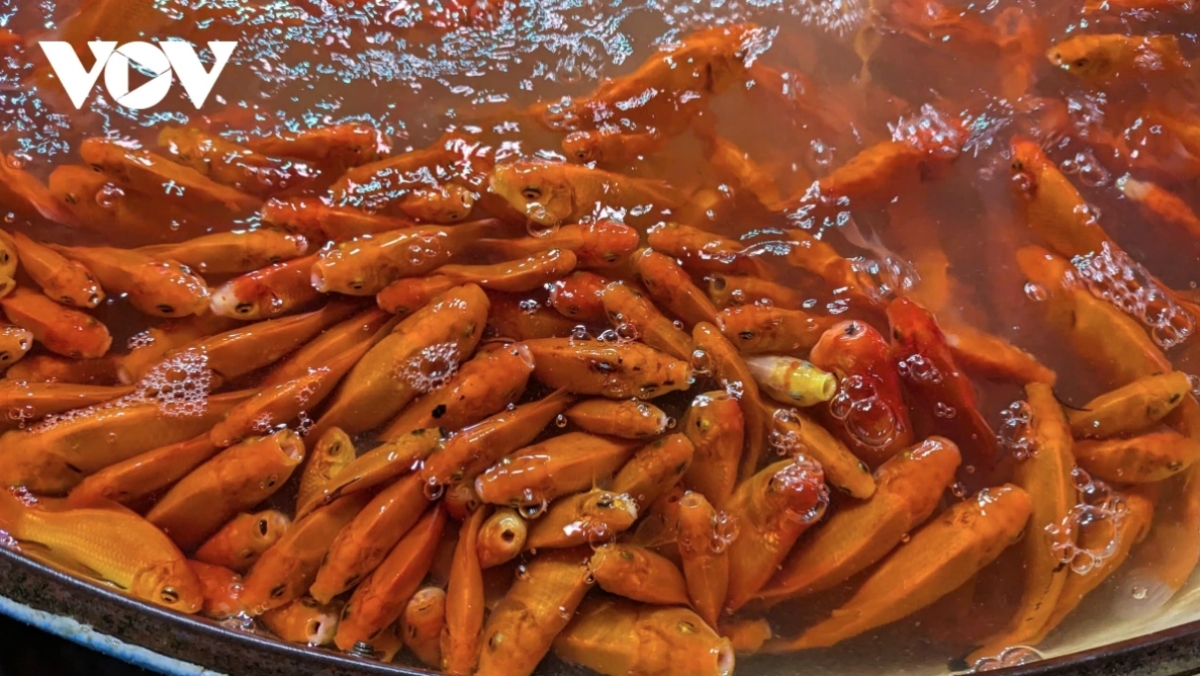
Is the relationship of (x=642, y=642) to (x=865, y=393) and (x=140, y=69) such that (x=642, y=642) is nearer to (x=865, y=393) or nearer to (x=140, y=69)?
(x=865, y=393)

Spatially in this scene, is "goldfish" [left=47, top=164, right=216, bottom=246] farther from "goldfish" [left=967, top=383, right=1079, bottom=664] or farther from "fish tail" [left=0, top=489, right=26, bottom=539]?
"goldfish" [left=967, top=383, right=1079, bottom=664]

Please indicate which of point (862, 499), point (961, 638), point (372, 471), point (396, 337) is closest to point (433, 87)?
point (396, 337)

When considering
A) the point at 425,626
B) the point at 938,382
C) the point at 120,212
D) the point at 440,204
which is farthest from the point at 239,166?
the point at 938,382

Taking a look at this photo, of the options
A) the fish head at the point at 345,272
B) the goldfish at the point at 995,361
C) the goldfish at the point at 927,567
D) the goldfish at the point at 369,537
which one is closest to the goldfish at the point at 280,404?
the fish head at the point at 345,272

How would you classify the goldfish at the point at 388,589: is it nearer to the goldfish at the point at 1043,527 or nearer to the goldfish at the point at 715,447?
the goldfish at the point at 715,447

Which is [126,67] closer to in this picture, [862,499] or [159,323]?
[159,323]

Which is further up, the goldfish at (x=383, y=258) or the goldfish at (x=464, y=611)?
the goldfish at (x=383, y=258)
